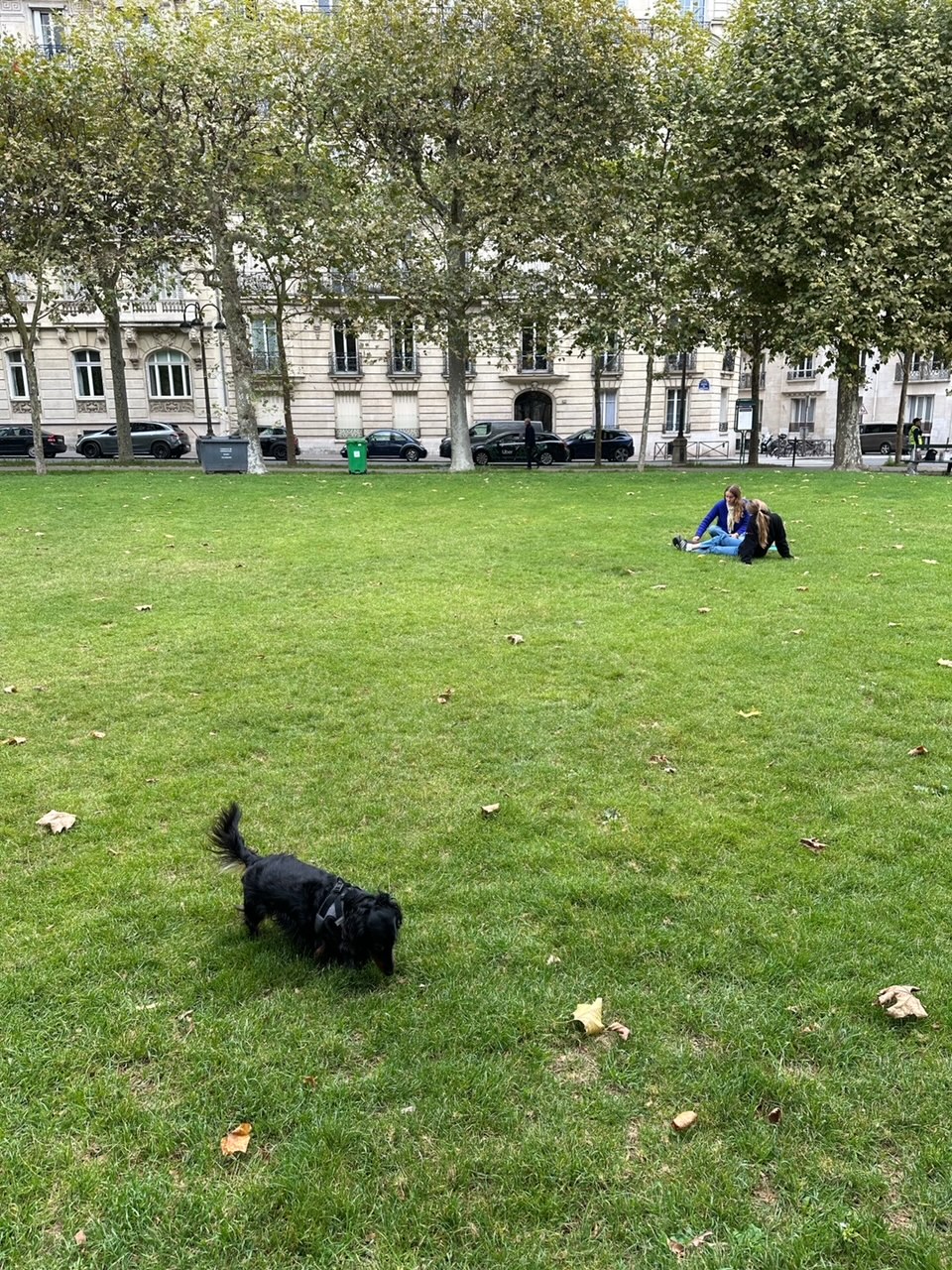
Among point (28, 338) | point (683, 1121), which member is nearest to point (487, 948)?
point (683, 1121)

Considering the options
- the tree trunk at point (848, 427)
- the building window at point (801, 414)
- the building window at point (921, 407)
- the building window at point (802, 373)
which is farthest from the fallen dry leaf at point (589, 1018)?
the building window at point (801, 414)

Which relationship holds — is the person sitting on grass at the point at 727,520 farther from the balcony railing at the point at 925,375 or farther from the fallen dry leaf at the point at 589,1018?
the balcony railing at the point at 925,375

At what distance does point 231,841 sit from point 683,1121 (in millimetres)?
2176

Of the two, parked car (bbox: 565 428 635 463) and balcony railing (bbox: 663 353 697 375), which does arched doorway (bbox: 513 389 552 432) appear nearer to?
balcony railing (bbox: 663 353 697 375)

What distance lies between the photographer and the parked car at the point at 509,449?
35625mm

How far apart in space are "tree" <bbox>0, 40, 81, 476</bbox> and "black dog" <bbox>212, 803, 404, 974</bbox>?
81.2 ft

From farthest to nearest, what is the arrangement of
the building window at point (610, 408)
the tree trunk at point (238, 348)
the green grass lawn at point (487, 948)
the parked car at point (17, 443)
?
the building window at point (610, 408) < the parked car at point (17, 443) < the tree trunk at point (238, 348) < the green grass lawn at point (487, 948)

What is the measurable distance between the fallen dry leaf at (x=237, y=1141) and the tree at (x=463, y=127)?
963 inches

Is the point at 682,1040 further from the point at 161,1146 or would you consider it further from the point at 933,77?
the point at 933,77

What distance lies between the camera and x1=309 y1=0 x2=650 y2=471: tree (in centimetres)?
2314

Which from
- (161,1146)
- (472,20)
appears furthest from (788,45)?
(161,1146)

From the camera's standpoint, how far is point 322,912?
3.36 meters

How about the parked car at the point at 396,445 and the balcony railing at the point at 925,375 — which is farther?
the balcony railing at the point at 925,375

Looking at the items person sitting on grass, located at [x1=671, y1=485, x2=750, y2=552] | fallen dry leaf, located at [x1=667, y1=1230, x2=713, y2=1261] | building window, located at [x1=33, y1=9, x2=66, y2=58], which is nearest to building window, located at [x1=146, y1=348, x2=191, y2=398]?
building window, located at [x1=33, y1=9, x2=66, y2=58]
